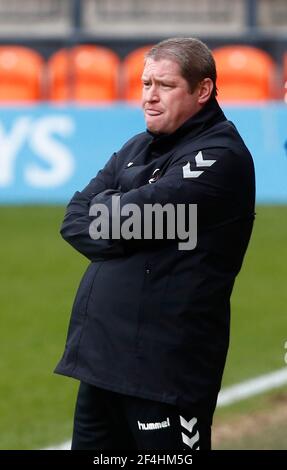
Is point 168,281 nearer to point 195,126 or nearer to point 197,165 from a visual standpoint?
point 197,165

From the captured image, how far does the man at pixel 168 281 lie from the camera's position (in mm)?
4434

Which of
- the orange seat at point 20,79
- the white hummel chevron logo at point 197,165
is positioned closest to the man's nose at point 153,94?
the white hummel chevron logo at point 197,165

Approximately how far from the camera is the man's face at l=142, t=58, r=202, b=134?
4.53m

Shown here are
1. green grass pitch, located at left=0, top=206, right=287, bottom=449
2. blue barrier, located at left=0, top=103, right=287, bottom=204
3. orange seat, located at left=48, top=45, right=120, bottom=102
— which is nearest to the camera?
green grass pitch, located at left=0, top=206, right=287, bottom=449

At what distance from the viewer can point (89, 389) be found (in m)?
4.61

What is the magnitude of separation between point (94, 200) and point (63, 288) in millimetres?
6429

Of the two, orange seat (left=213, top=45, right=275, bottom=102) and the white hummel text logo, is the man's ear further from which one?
orange seat (left=213, top=45, right=275, bottom=102)

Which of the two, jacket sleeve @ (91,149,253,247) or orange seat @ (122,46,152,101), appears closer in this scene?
jacket sleeve @ (91,149,253,247)

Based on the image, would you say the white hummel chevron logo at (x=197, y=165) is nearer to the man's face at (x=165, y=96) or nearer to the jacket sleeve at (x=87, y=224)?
the man's face at (x=165, y=96)

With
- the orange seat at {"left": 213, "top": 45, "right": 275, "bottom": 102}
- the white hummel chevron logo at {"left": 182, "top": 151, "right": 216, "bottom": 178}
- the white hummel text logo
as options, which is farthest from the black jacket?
the orange seat at {"left": 213, "top": 45, "right": 275, "bottom": 102}

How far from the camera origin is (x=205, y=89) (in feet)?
15.0

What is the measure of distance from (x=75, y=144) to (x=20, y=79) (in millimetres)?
2932

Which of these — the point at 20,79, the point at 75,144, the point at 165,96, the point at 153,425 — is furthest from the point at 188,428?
the point at 20,79

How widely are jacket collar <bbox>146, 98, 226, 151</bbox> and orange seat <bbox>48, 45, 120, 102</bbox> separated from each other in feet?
36.5
